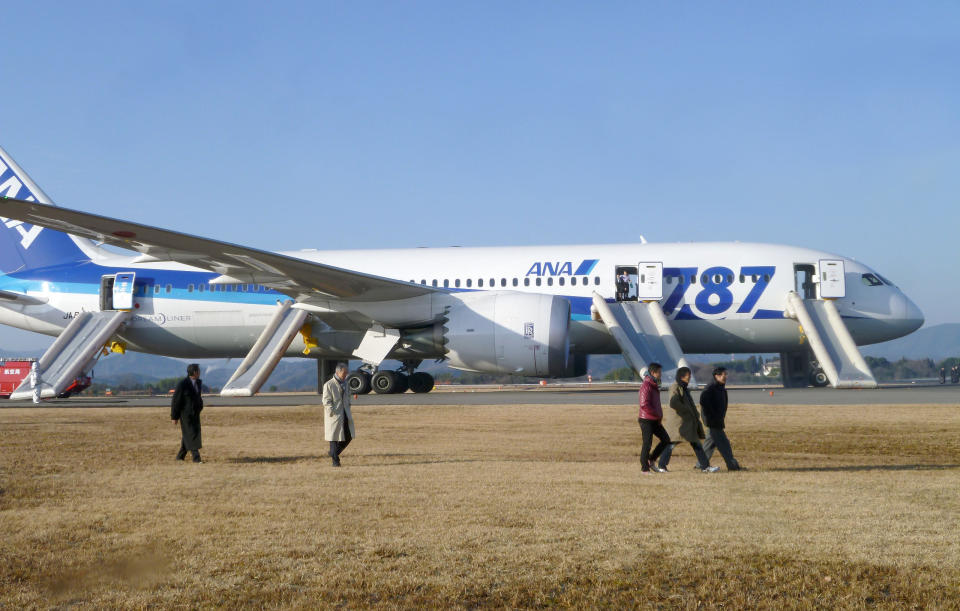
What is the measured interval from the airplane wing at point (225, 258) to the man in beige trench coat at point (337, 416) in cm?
987

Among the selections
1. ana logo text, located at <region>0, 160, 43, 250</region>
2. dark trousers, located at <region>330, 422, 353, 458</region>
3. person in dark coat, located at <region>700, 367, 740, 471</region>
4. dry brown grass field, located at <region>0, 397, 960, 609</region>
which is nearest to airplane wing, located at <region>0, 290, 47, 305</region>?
ana logo text, located at <region>0, 160, 43, 250</region>

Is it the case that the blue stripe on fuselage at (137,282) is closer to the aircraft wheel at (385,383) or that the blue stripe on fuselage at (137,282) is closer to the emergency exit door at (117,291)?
the emergency exit door at (117,291)

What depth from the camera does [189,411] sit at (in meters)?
11.7

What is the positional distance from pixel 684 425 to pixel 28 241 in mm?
26830

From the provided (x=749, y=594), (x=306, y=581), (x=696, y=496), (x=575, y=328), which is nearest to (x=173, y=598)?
(x=306, y=581)

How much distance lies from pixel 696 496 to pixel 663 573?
2920mm

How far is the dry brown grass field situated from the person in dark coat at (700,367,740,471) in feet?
1.41

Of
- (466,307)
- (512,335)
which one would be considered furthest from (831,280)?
(466,307)

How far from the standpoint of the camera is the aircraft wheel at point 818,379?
1044 inches

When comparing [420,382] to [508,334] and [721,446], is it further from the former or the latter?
[721,446]

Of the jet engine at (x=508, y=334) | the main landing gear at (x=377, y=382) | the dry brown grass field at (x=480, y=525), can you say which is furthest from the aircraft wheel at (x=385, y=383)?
the dry brown grass field at (x=480, y=525)

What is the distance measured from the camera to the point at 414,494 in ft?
27.9

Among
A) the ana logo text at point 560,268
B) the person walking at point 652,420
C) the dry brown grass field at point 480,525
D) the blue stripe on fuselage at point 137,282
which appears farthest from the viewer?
the blue stripe on fuselage at point 137,282

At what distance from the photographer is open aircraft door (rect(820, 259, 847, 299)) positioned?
2495 centimetres
